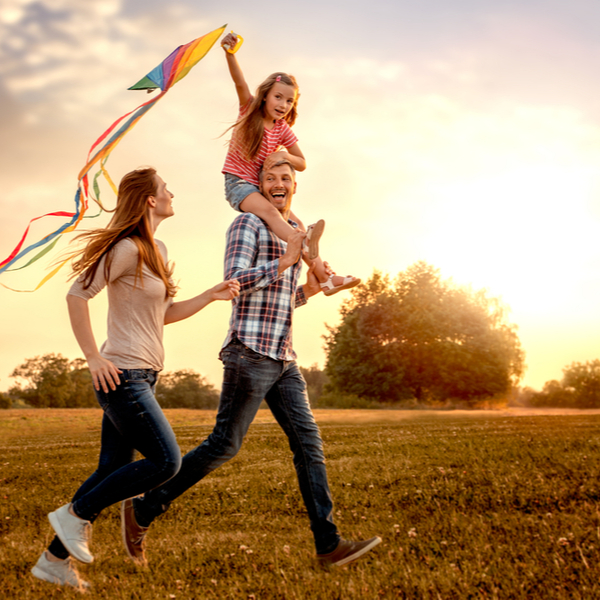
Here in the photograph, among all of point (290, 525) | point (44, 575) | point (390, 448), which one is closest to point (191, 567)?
point (44, 575)

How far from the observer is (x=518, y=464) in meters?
7.68

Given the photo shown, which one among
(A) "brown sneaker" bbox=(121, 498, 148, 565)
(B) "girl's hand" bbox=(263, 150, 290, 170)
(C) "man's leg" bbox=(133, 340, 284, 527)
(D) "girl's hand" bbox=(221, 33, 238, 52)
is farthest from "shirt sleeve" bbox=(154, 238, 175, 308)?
(D) "girl's hand" bbox=(221, 33, 238, 52)

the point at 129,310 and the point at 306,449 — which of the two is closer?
the point at 129,310

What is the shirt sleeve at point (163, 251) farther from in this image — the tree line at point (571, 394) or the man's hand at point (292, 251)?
the tree line at point (571, 394)

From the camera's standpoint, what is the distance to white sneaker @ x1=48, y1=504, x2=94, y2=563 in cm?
346

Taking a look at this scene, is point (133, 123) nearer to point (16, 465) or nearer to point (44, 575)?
point (44, 575)

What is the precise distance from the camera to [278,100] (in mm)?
4684

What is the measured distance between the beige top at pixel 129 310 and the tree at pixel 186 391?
35252 millimetres

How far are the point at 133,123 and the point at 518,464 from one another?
21.0 feet

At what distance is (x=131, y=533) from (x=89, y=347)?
1.43 metres

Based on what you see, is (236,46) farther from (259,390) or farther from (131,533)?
(131,533)

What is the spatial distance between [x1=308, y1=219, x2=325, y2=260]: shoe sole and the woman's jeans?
140cm

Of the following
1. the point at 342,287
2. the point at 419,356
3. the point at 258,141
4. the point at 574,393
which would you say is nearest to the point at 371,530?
the point at 342,287

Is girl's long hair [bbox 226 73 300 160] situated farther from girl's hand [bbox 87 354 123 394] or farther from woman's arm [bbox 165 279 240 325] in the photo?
girl's hand [bbox 87 354 123 394]
